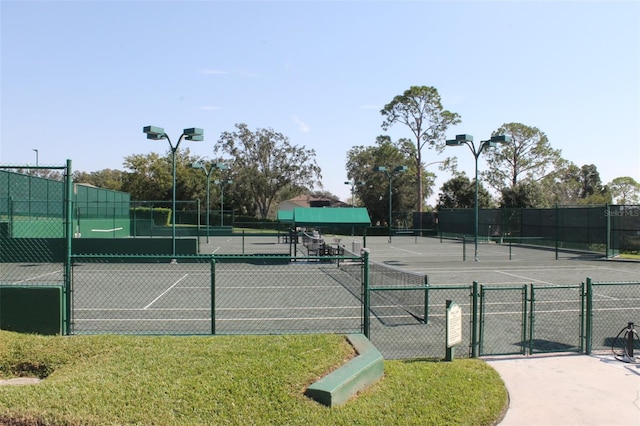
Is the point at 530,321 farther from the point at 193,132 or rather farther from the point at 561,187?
the point at 561,187

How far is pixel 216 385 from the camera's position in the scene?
239 inches

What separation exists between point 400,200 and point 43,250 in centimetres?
4793

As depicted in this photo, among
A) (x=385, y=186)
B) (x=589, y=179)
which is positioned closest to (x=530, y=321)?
(x=385, y=186)

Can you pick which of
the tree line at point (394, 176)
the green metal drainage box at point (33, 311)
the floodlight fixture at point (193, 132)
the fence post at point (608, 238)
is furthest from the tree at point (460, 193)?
the green metal drainage box at point (33, 311)

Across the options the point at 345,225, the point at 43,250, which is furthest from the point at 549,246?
the point at 43,250

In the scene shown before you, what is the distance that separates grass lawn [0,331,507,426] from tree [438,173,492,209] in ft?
196

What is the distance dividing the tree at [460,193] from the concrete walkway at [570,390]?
57739 mm

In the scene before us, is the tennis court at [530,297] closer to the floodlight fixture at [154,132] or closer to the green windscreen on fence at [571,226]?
the green windscreen on fence at [571,226]

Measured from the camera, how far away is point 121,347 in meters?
7.36

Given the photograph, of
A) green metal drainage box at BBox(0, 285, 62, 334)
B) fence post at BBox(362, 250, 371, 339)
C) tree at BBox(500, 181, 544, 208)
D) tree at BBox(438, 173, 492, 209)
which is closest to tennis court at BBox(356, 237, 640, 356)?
fence post at BBox(362, 250, 371, 339)

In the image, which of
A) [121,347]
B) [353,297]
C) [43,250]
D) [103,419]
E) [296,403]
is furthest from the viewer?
[43,250]

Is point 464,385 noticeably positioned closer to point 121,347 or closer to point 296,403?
point 296,403

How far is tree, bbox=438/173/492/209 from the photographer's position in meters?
65.1

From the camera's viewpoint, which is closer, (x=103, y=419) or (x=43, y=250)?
(x=103, y=419)
